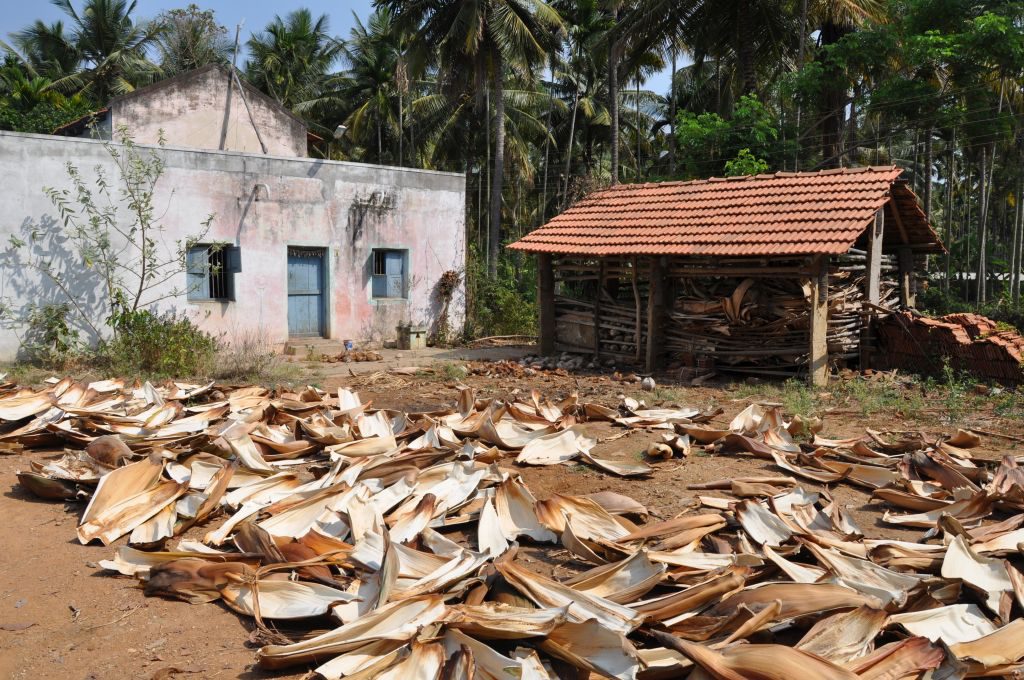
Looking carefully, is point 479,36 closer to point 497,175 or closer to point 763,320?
point 497,175

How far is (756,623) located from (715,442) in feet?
11.4

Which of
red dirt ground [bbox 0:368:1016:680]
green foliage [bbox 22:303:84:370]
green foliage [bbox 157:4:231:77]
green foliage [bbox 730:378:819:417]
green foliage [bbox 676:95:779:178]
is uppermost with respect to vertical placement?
green foliage [bbox 157:4:231:77]

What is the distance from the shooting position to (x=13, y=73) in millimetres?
28562

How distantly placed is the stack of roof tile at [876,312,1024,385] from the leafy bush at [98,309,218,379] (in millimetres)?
9743

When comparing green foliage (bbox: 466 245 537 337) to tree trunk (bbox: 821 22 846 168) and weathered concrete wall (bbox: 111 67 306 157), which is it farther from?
tree trunk (bbox: 821 22 846 168)

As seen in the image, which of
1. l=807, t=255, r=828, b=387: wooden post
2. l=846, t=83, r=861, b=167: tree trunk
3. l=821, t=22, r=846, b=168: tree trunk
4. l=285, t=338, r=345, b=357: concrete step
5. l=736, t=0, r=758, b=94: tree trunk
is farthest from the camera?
l=846, t=83, r=861, b=167: tree trunk

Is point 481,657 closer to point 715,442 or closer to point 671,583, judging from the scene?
point 671,583

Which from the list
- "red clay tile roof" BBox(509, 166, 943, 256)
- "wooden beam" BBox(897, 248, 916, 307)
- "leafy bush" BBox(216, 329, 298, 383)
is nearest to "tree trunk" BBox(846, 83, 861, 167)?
"wooden beam" BBox(897, 248, 916, 307)

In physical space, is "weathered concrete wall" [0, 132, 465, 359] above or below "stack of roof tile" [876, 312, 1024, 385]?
above

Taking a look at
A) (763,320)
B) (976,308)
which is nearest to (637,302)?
(763,320)

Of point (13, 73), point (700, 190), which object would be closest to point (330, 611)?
point (700, 190)

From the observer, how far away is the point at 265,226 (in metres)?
15.4

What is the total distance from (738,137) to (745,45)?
2.24m

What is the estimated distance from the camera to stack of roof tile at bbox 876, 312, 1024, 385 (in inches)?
406
